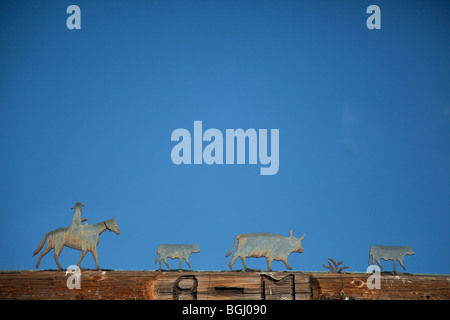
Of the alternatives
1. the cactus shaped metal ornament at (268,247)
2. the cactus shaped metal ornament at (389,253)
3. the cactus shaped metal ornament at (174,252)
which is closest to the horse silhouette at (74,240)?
the cactus shaped metal ornament at (174,252)

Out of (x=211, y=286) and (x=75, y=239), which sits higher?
(x=75, y=239)

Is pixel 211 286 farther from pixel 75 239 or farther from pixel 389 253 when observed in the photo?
pixel 389 253

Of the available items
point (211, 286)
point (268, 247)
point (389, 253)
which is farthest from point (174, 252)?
point (389, 253)

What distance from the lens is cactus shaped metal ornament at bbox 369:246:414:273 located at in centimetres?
785

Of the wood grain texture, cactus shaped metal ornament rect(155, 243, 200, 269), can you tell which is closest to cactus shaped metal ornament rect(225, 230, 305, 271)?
cactus shaped metal ornament rect(155, 243, 200, 269)

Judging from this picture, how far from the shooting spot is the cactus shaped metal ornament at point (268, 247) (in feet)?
26.3

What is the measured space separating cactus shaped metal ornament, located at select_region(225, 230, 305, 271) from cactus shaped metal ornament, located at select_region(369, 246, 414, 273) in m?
1.23

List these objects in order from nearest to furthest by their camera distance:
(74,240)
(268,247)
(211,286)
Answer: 1. (211,286)
2. (74,240)
3. (268,247)

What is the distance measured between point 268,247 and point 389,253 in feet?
6.88

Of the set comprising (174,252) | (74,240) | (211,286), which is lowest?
(211,286)

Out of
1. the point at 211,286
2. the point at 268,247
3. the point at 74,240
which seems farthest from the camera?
the point at 268,247

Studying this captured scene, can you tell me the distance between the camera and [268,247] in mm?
8062
